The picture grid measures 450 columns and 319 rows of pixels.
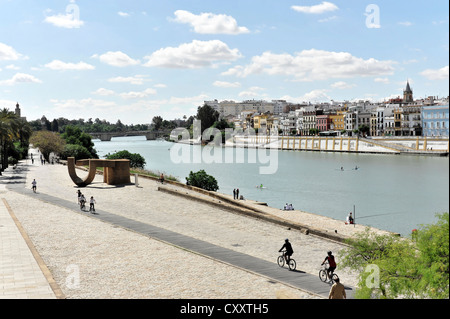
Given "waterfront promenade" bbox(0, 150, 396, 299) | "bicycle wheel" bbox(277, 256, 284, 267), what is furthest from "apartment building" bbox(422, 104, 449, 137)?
"bicycle wheel" bbox(277, 256, 284, 267)

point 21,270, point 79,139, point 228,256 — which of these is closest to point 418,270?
point 228,256

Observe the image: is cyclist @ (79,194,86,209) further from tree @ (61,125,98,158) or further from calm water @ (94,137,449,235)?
tree @ (61,125,98,158)

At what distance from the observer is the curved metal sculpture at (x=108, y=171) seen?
3791cm

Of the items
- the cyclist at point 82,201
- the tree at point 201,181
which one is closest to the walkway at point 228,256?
the cyclist at point 82,201

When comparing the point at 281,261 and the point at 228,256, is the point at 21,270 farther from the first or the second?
the point at 281,261

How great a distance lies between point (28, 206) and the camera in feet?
90.8

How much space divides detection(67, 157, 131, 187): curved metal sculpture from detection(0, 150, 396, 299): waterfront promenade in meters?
5.17

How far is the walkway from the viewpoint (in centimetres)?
1357

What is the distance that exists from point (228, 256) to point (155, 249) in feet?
8.91

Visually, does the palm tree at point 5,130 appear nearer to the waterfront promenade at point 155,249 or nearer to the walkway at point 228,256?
the waterfront promenade at point 155,249
